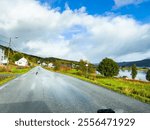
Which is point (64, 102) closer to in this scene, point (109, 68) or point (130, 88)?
point (130, 88)

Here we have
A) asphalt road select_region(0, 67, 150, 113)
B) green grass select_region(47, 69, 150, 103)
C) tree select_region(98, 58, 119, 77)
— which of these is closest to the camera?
asphalt road select_region(0, 67, 150, 113)

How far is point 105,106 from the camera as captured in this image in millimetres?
12836

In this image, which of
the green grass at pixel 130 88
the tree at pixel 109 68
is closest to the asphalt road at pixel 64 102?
the green grass at pixel 130 88

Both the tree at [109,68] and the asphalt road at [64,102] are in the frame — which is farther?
the tree at [109,68]

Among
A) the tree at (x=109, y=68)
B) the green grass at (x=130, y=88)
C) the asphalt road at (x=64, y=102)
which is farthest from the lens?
the tree at (x=109, y=68)

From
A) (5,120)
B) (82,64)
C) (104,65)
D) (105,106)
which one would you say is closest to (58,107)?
(105,106)

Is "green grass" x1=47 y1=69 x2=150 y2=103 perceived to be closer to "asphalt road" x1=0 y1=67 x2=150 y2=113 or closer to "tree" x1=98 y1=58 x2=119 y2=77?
"asphalt road" x1=0 y1=67 x2=150 y2=113

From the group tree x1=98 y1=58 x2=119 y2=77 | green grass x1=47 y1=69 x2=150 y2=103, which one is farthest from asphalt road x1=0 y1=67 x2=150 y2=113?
tree x1=98 y1=58 x2=119 y2=77

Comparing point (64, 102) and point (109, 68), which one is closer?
point (64, 102)

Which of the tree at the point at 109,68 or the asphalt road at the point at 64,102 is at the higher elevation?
the tree at the point at 109,68

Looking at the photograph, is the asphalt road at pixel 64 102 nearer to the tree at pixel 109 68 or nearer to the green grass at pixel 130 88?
the green grass at pixel 130 88

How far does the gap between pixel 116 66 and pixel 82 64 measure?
12.4 meters

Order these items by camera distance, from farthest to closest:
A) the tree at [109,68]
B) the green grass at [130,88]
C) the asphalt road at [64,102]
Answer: the tree at [109,68], the green grass at [130,88], the asphalt road at [64,102]

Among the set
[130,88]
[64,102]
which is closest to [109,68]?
[130,88]
